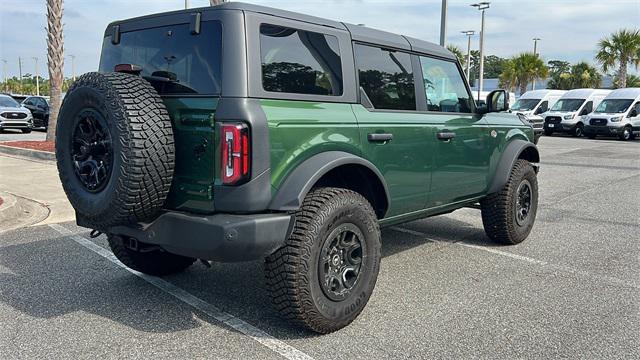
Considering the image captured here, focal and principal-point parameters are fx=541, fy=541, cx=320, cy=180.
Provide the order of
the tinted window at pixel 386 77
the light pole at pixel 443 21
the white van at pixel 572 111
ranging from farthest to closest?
the white van at pixel 572 111 < the light pole at pixel 443 21 < the tinted window at pixel 386 77

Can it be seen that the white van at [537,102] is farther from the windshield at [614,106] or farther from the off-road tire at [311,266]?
the off-road tire at [311,266]

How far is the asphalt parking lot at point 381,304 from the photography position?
3.26 m

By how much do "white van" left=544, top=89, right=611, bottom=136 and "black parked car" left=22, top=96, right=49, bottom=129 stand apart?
73.0 ft

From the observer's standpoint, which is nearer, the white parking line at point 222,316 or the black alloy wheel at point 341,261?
the white parking line at point 222,316

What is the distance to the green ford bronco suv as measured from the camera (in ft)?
10.1

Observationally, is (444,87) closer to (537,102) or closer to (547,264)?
(547,264)

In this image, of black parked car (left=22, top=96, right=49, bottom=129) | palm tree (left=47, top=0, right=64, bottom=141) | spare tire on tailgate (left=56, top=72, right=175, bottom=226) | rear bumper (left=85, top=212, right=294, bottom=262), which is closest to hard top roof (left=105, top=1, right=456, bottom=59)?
spare tire on tailgate (left=56, top=72, right=175, bottom=226)

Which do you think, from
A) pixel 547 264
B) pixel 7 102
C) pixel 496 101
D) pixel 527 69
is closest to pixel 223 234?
pixel 496 101

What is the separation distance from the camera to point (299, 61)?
11.6 ft

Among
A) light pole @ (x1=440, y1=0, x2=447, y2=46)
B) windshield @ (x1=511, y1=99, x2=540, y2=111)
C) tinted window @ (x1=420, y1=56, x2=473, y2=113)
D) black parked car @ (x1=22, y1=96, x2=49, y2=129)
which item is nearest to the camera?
tinted window @ (x1=420, y1=56, x2=473, y2=113)

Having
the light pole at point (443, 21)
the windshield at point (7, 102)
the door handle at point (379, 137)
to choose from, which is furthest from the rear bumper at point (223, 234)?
the windshield at point (7, 102)

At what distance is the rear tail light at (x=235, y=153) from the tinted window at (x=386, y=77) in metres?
1.28

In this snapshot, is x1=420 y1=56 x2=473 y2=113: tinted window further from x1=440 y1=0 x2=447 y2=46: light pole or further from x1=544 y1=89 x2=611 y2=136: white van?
x1=544 y1=89 x2=611 y2=136: white van

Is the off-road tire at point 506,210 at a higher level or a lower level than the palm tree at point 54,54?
lower
